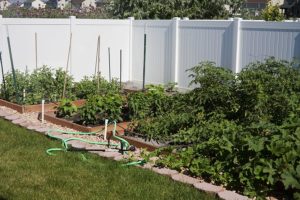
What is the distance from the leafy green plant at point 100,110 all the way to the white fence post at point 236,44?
335cm

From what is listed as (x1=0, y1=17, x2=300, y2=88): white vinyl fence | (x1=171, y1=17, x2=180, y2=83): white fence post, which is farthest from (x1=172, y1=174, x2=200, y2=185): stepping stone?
(x1=171, y1=17, x2=180, y2=83): white fence post

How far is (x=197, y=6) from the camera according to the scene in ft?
49.1

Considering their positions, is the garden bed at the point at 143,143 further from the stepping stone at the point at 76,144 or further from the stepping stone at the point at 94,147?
the stepping stone at the point at 76,144

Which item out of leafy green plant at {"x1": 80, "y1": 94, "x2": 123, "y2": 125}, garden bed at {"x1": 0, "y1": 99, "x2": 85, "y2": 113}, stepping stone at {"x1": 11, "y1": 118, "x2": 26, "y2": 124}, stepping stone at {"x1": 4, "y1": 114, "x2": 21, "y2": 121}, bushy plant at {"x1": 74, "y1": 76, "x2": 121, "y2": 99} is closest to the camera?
leafy green plant at {"x1": 80, "y1": 94, "x2": 123, "y2": 125}

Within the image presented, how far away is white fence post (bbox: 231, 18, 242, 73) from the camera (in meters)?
10.2

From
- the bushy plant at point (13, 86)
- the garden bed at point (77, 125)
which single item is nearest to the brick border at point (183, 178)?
the garden bed at point (77, 125)

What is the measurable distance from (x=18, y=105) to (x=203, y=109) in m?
4.16

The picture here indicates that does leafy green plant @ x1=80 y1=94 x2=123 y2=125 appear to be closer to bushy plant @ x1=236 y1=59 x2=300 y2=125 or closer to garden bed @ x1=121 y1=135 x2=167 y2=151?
garden bed @ x1=121 y1=135 x2=167 y2=151

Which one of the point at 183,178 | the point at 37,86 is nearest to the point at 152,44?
the point at 37,86

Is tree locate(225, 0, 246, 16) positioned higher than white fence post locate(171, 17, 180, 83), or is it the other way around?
tree locate(225, 0, 246, 16)

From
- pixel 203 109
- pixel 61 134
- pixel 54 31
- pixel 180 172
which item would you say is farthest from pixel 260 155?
pixel 54 31

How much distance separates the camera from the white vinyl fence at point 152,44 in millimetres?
9852

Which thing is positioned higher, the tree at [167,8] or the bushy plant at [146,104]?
the tree at [167,8]

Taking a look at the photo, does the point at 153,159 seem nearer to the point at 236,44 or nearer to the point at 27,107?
the point at 27,107
